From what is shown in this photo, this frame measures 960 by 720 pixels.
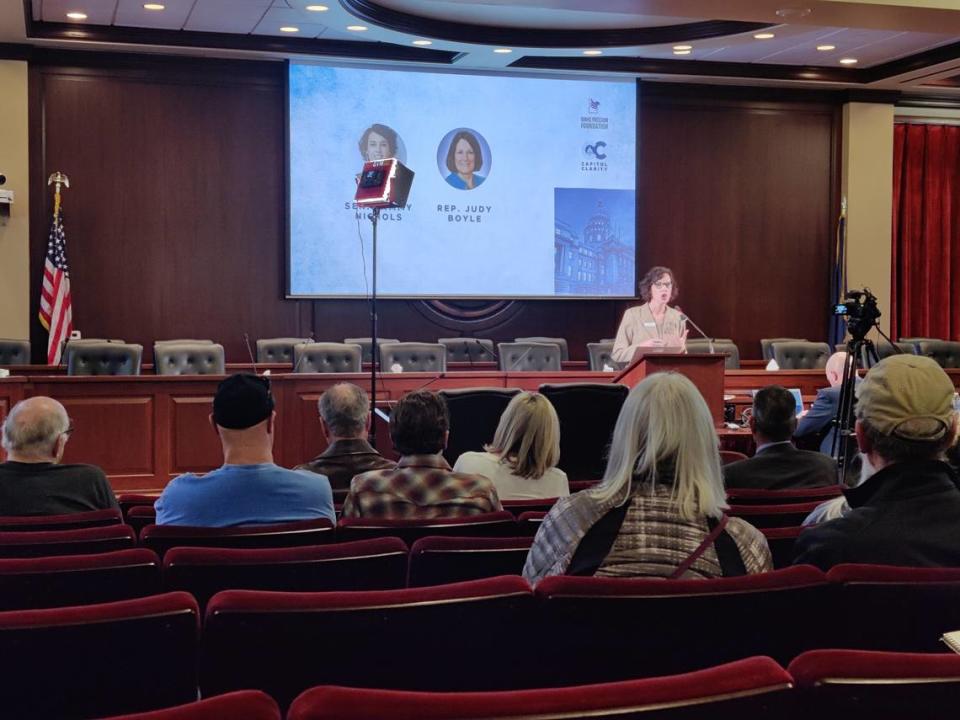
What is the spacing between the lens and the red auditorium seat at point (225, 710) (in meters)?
1.02

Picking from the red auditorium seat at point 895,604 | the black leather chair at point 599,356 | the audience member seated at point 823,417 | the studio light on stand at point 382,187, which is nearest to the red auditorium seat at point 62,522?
the red auditorium seat at point 895,604

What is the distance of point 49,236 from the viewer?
10117 mm

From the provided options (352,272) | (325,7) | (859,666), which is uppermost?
(325,7)

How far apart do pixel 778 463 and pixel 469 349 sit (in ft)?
20.9

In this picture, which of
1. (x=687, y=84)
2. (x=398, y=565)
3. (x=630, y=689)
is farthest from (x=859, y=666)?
(x=687, y=84)

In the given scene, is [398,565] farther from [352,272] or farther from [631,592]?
[352,272]

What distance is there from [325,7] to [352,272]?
8.76 feet

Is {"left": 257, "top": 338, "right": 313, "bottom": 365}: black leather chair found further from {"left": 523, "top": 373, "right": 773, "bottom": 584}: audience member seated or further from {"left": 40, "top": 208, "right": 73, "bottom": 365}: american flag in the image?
{"left": 523, "top": 373, "right": 773, "bottom": 584}: audience member seated

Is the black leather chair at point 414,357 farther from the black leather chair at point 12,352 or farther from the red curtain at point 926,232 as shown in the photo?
the red curtain at point 926,232

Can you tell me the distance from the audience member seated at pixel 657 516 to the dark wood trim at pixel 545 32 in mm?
7535

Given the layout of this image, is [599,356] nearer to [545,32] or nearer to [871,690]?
[545,32]

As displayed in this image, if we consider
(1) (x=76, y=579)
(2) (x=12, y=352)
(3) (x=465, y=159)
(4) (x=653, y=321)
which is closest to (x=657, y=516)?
(1) (x=76, y=579)

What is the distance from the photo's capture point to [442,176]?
10.9m

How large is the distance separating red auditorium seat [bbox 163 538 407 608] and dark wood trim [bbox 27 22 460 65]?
8728 mm
